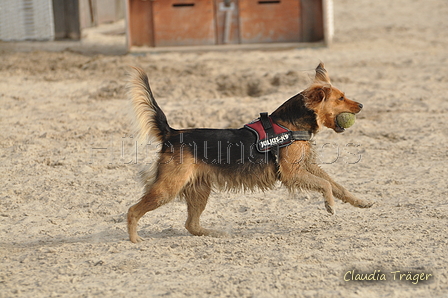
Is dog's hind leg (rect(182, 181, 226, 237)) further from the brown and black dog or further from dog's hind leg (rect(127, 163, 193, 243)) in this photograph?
dog's hind leg (rect(127, 163, 193, 243))

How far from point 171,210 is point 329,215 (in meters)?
1.58

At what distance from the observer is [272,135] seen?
4801 millimetres

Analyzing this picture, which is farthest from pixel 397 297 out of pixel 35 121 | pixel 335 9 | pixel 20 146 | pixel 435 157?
pixel 335 9

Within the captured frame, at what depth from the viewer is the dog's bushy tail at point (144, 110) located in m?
4.77

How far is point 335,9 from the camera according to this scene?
2128 centimetres

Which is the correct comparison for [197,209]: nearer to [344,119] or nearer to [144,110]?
[144,110]

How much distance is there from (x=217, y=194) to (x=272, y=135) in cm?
149

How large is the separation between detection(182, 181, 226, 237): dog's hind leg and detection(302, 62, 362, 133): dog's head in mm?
1179

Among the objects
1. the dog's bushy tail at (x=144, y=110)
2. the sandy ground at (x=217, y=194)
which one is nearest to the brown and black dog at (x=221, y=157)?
the dog's bushy tail at (x=144, y=110)

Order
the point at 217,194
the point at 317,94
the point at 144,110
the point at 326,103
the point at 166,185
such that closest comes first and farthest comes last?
the point at 166,185 < the point at 144,110 < the point at 317,94 < the point at 326,103 < the point at 217,194

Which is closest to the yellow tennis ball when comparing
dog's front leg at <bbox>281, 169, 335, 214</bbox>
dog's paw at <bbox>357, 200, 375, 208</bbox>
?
dog's front leg at <bbox>281, 169, 335, 214</bbox>

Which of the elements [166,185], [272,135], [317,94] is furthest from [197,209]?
[317,94]

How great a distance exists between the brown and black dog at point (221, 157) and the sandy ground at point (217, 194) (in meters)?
0.40

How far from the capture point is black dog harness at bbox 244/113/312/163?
4.77 m
